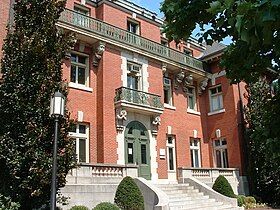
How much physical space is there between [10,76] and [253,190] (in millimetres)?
16038

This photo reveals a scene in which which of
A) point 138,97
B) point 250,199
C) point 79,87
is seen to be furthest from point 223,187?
point 79,87

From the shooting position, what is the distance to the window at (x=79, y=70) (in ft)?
54.4

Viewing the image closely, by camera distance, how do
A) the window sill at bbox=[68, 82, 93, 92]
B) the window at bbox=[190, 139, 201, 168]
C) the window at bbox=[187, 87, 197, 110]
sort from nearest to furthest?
1. the window sill at bbox=[68, 82, 93, 92]
2. the window at bbox=[190, 139, 201, 168]
3. the window at bbox=[187, 87, 197, 110]

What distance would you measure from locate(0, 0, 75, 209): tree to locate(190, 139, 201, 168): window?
12898 millimetres

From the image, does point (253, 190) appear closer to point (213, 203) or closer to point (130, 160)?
point (213, 203)

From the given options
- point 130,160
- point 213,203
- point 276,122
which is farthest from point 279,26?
point 130,160

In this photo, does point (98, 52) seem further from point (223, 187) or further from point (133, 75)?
point (223, 187)

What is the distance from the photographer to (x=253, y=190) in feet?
66.9

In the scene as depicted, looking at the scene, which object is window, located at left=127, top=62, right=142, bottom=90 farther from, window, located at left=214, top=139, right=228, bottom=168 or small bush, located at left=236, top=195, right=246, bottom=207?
small bush, located at left=236, top=195, right=246, bottom=207

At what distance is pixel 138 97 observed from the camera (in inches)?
697

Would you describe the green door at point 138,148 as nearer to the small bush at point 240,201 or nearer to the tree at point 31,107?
the small bush at point 240,201

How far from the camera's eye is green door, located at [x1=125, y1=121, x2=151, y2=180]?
17.4m

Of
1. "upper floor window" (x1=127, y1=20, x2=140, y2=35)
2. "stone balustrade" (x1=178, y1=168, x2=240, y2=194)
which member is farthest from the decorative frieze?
"upper floor window" (x1=127, y1=20, x2=140, y2=35)

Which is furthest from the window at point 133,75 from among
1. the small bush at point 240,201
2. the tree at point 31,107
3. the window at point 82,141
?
the small bush at point 240,201
